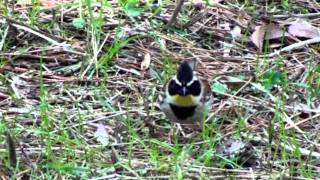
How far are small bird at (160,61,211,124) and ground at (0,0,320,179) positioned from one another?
0.10m

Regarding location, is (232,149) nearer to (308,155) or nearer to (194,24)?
(308,155)

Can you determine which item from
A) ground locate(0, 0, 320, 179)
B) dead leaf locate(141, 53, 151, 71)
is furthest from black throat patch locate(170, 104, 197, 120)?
dead leaf locate(141, 53, 151, 71)

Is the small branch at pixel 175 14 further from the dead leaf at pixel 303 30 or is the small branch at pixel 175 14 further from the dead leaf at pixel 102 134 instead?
the dead leaf at pixel 102 134

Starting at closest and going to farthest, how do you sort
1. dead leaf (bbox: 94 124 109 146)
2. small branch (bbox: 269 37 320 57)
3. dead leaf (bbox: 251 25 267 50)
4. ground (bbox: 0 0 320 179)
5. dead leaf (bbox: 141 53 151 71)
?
ground (bbox: 0 0 320 179)
dead leaf (bbox: 94 124 109 146)
dead leaf (bbox: 141 53 151 71)
small branch (bbox: 269 37 320 57)
dead leaf (bbox: 251 25 267 50)

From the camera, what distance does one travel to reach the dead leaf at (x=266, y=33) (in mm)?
5605

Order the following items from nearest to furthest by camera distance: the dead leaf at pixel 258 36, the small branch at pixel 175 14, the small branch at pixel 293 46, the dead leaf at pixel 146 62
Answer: the dead leaf at pixel 146 62
the small branch at pixel 293 46
the dead leaf at pixel 258 36
the small branch at pixel 175 14

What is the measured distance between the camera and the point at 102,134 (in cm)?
455

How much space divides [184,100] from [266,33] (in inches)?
51.4

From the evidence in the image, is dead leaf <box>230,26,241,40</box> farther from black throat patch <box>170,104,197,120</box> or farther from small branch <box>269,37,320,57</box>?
black throat patch <box>170,104,197,120</box>

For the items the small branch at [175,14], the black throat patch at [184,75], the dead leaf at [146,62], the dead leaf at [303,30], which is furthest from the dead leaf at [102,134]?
the dead leaf at [303,30]

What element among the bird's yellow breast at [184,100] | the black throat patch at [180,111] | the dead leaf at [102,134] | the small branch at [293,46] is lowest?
the dead leaf at [102,134]

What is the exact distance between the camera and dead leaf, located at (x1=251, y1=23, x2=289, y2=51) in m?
5.61

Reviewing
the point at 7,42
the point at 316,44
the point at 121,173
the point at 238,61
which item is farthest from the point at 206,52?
the point at 121,173

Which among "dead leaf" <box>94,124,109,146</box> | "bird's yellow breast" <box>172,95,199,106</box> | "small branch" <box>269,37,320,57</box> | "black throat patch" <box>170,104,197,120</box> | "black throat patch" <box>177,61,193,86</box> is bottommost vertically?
"dead leaf" <box>94,124,109,146</box>
